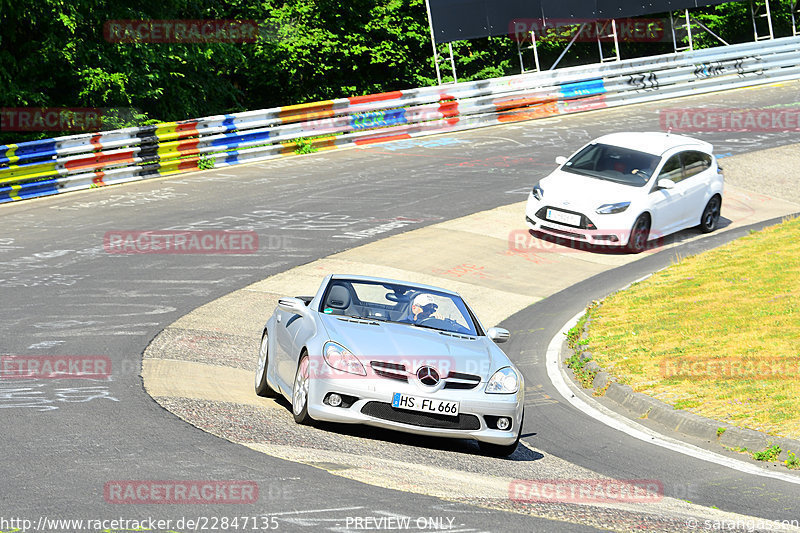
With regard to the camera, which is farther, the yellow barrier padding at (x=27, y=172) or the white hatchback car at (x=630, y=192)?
the yellow barrier padding at (x=27, y=172)

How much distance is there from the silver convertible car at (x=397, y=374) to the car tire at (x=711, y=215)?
11.4 metres

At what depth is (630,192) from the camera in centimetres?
1823

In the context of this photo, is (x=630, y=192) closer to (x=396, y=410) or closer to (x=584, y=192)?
(x=584, y=192)

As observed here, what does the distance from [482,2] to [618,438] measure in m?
24.5

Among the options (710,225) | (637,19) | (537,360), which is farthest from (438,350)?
(637,19)

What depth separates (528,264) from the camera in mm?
17656

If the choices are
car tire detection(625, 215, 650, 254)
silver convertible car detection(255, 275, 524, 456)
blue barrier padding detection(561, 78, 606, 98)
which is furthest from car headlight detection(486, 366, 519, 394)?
blue barrier padding detection(561, 78, 606, 98)

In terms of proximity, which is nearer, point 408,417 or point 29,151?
point 408,417

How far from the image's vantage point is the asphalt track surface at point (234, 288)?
21.4 feet

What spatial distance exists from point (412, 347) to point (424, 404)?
55cm

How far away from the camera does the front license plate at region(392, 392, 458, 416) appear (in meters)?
8.23

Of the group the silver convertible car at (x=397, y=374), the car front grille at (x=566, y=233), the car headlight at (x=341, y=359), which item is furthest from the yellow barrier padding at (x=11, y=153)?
the car headlight at (x=341, y=359)

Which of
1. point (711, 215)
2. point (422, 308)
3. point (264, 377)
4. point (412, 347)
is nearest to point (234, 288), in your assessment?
point (264, 377)

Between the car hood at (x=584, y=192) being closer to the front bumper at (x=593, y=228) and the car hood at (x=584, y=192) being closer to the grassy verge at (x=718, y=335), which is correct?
the front bumper at (x=593, y=228)
